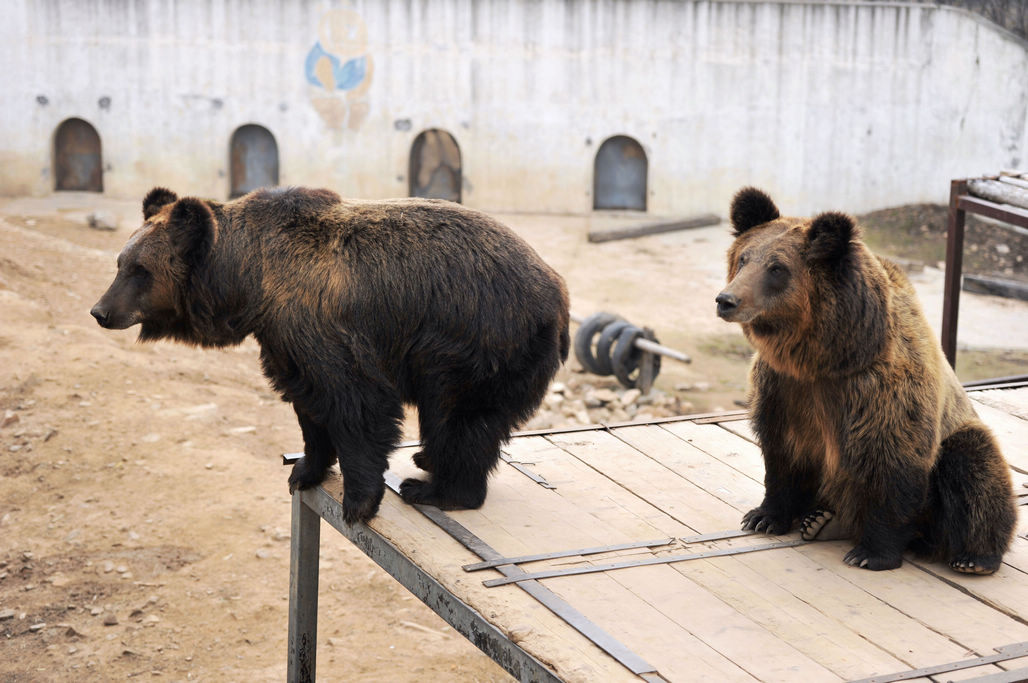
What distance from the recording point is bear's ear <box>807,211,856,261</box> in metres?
3.70

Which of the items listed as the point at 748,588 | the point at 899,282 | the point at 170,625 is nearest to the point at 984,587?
the point at 748,588

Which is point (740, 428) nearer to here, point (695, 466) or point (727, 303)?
point (695, 466)

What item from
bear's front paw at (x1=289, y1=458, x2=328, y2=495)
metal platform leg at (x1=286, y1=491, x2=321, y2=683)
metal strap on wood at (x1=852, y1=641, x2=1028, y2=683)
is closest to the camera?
metal strap on wood at (x1=852, y1=641, x2=1028, y2=683)

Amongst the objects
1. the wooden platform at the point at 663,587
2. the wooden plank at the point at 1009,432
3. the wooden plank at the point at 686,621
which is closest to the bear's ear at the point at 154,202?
the wooden platform at the point at 663,587

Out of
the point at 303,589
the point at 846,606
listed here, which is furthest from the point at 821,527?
the point at 303,589

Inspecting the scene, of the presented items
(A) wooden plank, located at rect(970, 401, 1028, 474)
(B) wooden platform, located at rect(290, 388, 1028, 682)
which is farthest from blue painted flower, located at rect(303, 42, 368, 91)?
(B) wooden platform, located at rect(290, 388, 1028, 682)

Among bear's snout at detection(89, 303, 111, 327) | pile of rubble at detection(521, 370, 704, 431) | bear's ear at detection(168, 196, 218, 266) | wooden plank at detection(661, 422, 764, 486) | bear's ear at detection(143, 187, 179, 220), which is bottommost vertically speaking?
pile of rubble at detection(521, 370, 704, 431)

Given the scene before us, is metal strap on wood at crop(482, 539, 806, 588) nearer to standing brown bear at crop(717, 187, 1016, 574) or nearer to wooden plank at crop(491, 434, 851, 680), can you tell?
wooden plank at crop(491, 434, 851, 680)

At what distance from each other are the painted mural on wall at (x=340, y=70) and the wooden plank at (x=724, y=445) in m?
14.9

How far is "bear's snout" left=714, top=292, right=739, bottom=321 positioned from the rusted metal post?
4.29m

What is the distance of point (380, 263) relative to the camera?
427 centimetres

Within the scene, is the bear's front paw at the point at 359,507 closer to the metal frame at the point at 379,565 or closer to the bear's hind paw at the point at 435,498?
the metal frame at the point at 379,565

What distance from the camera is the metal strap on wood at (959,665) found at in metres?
3.28

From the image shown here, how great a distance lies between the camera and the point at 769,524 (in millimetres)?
4344
